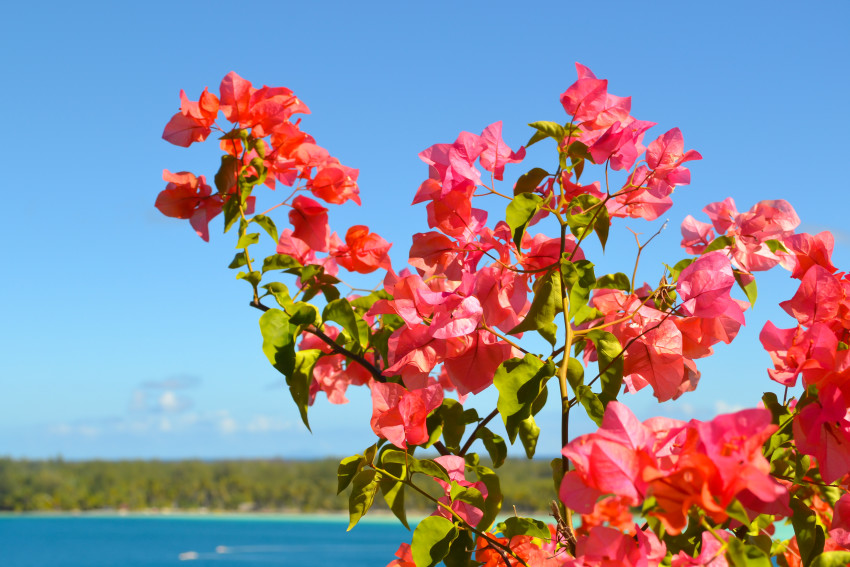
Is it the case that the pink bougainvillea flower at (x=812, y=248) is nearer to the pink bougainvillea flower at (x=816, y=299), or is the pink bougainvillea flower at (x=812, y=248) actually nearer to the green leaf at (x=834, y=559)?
the pink bougainvillea flower at (x=816, y=299)

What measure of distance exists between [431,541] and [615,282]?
0.34 metres

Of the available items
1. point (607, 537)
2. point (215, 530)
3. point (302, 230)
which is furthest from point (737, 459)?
point (215, 530)

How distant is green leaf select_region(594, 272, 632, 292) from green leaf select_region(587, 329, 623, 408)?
0.10 metres

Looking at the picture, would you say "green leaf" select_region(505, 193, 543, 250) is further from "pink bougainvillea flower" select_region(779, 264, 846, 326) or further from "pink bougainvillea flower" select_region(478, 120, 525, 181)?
"pink bougainvillea flower" select_region(779, 264, 846, 326)

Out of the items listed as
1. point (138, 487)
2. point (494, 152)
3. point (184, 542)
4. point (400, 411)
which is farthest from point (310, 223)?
point (138, 487)

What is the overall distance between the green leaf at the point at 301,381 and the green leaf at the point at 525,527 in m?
0.27

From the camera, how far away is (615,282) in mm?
839

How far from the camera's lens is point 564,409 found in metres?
0.73

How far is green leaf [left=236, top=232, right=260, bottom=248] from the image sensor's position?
0.98 m

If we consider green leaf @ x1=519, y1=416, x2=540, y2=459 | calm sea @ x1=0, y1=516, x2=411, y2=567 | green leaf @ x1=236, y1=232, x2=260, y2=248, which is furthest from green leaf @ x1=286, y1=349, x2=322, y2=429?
calm sea @ x1=0, y1=516, x2=411, y2=567

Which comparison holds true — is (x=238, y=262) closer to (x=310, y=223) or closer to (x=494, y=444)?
(x=310, y=223)

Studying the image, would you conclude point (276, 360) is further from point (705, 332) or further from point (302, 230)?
point (705, 332)

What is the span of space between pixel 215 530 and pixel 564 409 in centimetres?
5375

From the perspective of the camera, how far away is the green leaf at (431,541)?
71cm
